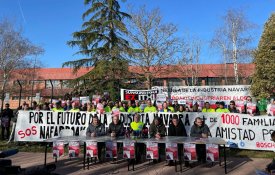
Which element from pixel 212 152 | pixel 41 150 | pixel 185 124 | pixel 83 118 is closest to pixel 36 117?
pixel 41 150

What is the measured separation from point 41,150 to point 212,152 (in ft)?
22.4

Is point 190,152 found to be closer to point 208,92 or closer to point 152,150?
point 152,150

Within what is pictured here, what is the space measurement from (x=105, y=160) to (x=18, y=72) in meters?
39.7

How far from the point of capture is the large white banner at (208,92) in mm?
16391

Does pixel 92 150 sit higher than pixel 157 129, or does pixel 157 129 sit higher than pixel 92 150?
pixel 157 129

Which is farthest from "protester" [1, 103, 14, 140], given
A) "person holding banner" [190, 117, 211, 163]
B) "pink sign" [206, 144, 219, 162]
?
"pink sign" [206, 144, 219, 162]

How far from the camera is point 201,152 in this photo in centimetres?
954

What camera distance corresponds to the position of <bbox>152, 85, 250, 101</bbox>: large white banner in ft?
53.8

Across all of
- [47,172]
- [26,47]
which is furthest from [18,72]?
[47,172]

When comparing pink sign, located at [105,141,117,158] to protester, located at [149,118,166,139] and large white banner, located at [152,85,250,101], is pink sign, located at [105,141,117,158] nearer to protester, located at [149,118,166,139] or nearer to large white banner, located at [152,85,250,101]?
protester, located at [149,118,166,139]

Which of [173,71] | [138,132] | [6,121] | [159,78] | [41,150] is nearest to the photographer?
[138,132]

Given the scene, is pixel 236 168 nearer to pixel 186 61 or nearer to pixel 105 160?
pixel 105 160

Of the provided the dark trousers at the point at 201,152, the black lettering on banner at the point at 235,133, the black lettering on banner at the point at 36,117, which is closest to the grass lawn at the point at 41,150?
the black lettering on banner at the point at 235,133

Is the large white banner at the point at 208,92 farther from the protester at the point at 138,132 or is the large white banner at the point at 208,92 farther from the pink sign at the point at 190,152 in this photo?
the pink sign at the point at 190,152
